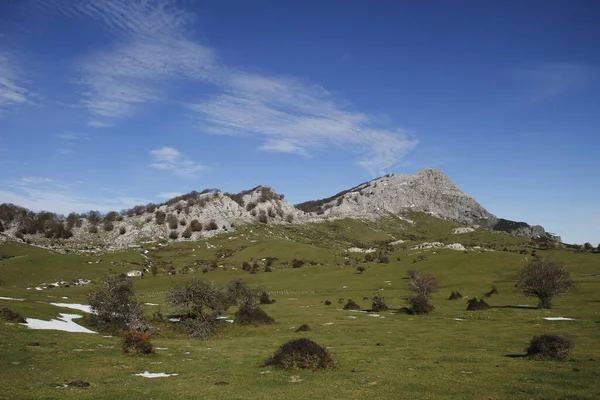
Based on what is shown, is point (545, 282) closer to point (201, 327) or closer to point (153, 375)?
point (201, 327)

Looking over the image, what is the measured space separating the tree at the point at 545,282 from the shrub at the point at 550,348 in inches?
1875

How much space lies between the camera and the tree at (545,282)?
7506 centimetres

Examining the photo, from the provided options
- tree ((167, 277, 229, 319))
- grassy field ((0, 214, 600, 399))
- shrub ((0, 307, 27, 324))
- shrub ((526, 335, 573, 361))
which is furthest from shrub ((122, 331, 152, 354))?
shrub ((526, 335, 573, 361))

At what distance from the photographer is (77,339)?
41.6 meters

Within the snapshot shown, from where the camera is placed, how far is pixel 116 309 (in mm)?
52812

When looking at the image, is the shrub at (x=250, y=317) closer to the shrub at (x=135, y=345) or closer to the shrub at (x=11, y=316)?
the shrub at (x=135, y=345)

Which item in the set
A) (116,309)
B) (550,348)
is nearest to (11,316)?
(116,309)

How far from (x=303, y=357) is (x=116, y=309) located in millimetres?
32173

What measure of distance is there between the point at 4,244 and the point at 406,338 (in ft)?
695

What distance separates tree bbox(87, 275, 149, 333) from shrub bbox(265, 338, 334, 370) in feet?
88.8

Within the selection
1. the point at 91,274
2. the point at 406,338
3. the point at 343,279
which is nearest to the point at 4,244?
the point at 91,274

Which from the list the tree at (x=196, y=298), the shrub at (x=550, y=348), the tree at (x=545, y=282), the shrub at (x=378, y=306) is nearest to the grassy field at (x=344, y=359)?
the shrub at (x=550, y=348)

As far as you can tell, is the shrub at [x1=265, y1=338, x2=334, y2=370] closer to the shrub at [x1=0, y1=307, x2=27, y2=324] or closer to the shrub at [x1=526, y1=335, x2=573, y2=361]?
the shrub at [x1=526, y1=335, x2=573, y2=361]

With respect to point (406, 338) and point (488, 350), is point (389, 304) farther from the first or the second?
point (488, 350)
